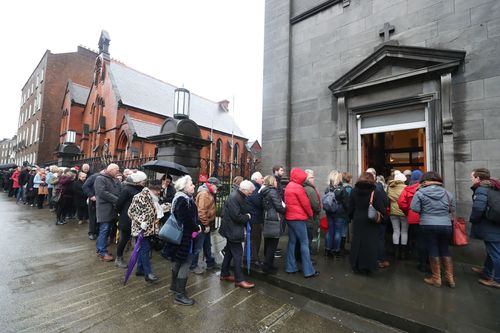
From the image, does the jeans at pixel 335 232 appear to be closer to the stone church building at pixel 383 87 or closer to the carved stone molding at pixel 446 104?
the stone church building at pixel 383 87

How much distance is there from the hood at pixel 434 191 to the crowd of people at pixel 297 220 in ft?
0.04

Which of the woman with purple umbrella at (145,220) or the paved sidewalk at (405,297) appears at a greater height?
the woman with purple umbrella at (145,220)

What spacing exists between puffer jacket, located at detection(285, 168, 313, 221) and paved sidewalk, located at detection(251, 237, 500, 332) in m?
1.07

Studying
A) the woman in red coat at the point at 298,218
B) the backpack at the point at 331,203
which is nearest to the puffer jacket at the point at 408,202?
the backpack at the point at 331,203

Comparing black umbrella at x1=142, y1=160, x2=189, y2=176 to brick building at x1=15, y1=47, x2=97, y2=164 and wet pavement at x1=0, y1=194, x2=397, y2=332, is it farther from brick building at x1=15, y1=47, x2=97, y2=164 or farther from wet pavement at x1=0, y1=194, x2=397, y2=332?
brick building at x1=15, y1=47, x2=97, y2=164

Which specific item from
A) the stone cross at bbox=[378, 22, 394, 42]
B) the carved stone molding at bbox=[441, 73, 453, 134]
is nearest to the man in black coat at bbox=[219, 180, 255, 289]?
the carved stone molding at bbox=[441, 73, 453, 134]

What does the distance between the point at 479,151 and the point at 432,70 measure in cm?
203

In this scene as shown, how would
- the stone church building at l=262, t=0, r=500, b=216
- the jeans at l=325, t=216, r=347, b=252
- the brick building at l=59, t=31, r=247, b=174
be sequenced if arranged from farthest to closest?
the brick building at l=59, t=31, r=247, b=174 < the jeans at l=325, t=216, r=347, b=252 < the stone church building at l=262, t=0, r=500, b=216

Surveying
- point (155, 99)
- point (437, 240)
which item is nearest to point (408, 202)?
point (437, 240)

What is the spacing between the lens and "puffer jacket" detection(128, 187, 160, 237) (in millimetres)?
4289

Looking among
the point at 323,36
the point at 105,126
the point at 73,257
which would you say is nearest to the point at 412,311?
the point at 73,257

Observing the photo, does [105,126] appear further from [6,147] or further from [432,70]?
[6,147]

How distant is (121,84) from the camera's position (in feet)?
91.1

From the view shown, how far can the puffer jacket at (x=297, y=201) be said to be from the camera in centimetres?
444
